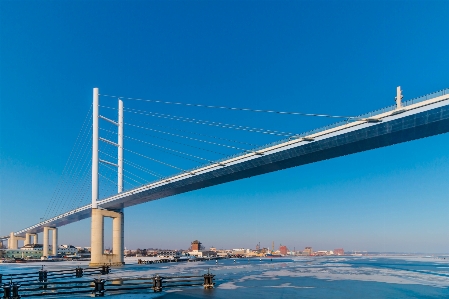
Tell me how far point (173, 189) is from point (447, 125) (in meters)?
35.8

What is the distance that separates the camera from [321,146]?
39.9m

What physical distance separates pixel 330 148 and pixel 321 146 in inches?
37.1

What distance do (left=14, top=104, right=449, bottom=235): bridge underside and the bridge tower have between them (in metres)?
4.42

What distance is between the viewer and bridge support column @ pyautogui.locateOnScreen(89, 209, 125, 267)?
58.8 meters

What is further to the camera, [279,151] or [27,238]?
[27,238]

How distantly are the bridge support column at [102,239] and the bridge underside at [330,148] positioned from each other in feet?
15.8

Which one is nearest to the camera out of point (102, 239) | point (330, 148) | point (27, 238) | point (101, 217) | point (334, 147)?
point (334, 147)

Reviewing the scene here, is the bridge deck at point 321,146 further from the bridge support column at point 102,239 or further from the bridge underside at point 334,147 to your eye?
the bridge support column at point 102,239

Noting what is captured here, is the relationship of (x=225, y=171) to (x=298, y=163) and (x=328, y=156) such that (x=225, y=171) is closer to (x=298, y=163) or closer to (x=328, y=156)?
(x=298, y=163)

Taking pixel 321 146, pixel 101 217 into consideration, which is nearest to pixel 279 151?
pixel 321 146

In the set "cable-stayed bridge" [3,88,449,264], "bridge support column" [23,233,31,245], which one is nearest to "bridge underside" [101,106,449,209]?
"cable-stayed bridge" [3,88,449,264]

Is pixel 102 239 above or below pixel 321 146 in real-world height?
below

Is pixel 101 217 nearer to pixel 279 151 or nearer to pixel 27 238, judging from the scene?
pixel 279 151

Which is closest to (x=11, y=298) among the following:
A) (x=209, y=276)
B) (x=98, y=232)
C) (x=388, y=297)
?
(x=209, y=276)
